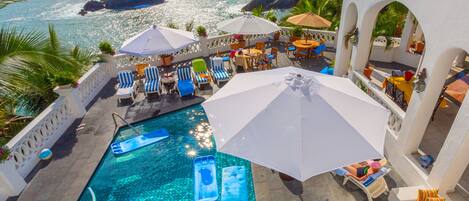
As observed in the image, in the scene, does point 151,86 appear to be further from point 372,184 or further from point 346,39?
point 372,184

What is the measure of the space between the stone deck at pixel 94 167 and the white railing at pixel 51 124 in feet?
0.87

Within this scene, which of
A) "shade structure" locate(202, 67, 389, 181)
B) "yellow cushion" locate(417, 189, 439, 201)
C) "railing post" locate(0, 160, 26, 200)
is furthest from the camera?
"railing post" locate(0, 160, 26, 200)

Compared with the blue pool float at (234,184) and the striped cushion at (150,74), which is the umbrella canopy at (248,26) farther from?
the blue pool float at (234,184)

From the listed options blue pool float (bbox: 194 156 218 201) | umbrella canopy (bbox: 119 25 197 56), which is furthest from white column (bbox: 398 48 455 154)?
umbrella canopy (bbox: 119 25 197 56)

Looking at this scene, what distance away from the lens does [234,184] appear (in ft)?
23.3

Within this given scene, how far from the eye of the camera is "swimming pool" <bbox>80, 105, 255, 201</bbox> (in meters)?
7.03

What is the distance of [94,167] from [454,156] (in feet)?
30.4

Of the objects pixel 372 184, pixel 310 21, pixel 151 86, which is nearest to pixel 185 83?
pixel 151 86

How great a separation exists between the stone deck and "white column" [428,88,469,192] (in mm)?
1223

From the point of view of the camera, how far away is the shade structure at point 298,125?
4.38 meters

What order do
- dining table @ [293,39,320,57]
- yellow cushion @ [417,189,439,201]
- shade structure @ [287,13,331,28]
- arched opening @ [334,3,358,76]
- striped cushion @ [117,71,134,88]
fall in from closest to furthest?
yellow cushion @ [417,189,439,201] < arched opening @ [334,3,358,76] < striped cushion @ [117,71,134,88] < shade structure @ [287,13,331,28] < dining table @ [293,39,320,57]

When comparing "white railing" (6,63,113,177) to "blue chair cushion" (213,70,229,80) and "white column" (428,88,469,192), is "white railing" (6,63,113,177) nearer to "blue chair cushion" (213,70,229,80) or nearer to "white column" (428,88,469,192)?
"blue chair cushion" (213,70,229,80)

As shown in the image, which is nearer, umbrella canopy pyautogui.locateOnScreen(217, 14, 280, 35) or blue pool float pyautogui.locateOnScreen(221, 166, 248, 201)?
blue pool float pyautogui.locateOnScreen(221, 166, 248, 201)

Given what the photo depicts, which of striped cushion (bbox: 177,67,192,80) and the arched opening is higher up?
the arched opening
